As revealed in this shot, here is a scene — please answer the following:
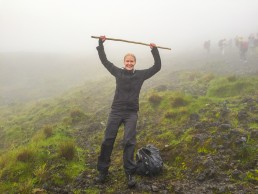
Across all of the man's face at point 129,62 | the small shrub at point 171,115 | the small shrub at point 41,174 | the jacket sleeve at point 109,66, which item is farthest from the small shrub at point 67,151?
the small shrub at point 171,115

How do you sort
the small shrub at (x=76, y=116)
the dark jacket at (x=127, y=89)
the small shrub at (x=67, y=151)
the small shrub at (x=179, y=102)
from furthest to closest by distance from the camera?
the small shrub at (x=76, y=116) < the small shrub at (x=179, y=102) < the small shrub at (x=67, y=151) < the dark jacket at (x=127, y=89)

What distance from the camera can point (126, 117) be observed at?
8.21m

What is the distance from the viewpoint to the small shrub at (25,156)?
9.22 m

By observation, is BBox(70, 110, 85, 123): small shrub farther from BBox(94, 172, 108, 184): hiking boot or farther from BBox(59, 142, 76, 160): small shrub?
BBox(94, 172, 108, 184): hiking boot

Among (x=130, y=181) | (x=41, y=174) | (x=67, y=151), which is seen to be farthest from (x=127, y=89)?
(x=41, y=174)

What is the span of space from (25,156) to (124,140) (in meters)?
3.34

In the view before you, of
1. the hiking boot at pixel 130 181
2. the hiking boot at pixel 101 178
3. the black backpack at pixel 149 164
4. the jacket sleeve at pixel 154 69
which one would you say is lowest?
the hiking boot at pixel 101 178

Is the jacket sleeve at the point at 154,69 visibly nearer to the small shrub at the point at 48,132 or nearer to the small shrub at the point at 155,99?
the small shrub at the point at 48,132

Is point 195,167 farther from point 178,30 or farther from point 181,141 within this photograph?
point 178,30

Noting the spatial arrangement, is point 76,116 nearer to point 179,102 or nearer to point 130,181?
point 179,102

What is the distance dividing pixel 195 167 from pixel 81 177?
10.1 ft

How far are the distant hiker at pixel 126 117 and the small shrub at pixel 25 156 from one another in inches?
97.2

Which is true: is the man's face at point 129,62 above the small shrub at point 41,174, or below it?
above

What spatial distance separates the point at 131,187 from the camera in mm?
7547
